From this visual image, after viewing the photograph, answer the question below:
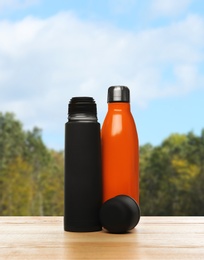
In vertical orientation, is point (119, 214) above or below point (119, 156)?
below

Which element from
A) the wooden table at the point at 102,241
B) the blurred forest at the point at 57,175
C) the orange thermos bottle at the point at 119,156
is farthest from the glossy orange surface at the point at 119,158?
the blurred forest at the point at 57,175

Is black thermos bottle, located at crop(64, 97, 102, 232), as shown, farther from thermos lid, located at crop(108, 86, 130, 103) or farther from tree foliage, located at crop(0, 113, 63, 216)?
tree foliage, located at crop(0, 113, 63, 216)

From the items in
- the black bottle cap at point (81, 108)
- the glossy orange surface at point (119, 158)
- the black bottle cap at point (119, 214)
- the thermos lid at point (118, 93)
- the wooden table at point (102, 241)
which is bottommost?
the wooden table at point (102, 241)

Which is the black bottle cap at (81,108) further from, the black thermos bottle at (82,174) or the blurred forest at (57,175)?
the blurred forest at (57,175)

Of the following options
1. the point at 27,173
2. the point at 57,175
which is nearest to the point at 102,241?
the point at 57,175

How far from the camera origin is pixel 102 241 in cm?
117

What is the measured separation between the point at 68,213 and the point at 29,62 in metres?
12.2

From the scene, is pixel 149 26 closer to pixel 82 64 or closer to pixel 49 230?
pixel 82 64

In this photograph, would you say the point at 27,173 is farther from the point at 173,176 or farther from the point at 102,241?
the point at 102,241

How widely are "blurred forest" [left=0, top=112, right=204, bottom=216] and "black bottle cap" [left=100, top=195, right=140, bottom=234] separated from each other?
32.5 ft

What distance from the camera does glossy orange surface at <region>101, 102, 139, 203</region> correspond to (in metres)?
1.33

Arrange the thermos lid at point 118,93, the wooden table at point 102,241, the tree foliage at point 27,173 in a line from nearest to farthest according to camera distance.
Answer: the wooden table at point 102,241 → the thermos lid at point 118,93 → the tree foliage at point 27,173

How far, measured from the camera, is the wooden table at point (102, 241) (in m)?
1.03

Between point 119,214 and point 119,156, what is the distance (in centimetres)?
15
